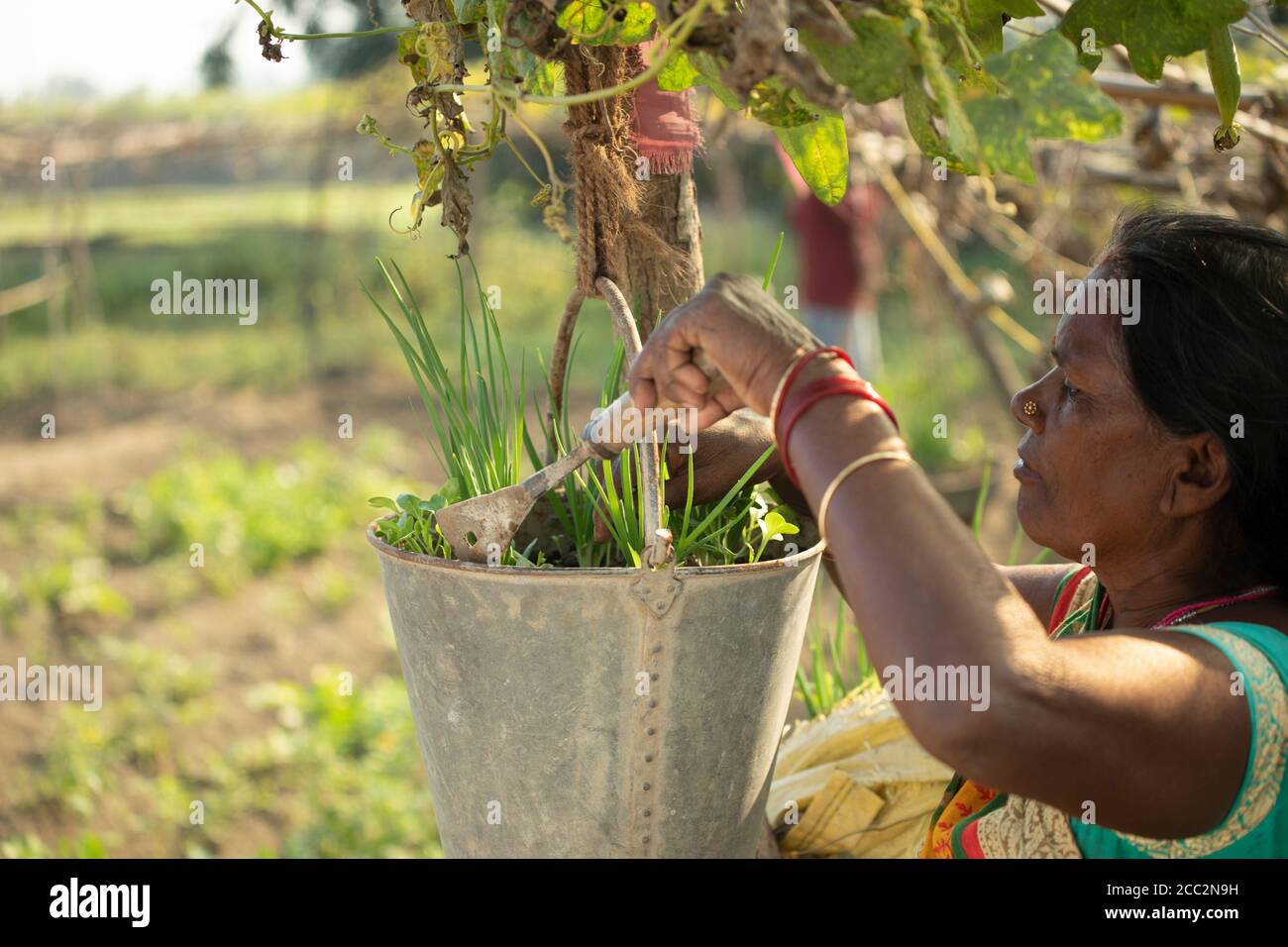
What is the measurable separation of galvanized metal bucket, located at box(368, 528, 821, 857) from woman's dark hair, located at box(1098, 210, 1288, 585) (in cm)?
44

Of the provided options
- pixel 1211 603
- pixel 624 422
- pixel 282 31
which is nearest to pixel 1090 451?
pixel 1211 603

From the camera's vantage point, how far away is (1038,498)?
4.84 ft

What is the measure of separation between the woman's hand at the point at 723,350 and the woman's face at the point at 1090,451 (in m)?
0.41

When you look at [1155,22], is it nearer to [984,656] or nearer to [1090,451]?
[1090,451]

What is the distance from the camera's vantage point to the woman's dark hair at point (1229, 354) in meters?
1.34

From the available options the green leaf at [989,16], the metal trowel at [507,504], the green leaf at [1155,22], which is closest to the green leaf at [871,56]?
the green leaf at [989,16]

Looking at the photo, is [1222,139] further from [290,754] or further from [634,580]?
[290,754]

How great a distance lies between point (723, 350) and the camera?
1195mm

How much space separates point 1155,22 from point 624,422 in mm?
664

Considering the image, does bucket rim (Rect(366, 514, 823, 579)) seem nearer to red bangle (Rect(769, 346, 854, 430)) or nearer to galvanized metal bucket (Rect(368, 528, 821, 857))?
galvanized metal bucket (Rect(368, 528, 821, 857))

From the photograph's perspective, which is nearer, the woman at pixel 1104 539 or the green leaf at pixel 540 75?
the woman at pixel 1104 539

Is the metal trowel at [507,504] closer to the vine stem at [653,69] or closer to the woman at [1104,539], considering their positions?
the woman at [1104,539]

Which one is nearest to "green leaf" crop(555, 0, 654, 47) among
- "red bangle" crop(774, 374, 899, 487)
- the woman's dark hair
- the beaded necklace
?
"red bangle" crop(774, 374, 899, 487)

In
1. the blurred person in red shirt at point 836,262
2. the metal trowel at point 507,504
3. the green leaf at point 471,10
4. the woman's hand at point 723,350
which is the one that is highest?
the blurred person in red shirt at point 836,262
